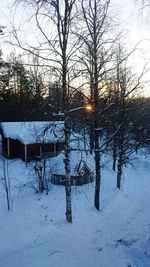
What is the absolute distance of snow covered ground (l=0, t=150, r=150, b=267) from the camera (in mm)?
9070

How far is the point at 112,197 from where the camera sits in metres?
17.3

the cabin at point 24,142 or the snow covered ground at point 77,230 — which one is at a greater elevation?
the cabin at point 24,142

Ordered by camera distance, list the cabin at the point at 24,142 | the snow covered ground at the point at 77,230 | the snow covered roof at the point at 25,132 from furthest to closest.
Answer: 1. the cabin at the point at 24,142
2. the snow covered roof at the point at 25,132
3. the snow covered ground at the point at 77,230

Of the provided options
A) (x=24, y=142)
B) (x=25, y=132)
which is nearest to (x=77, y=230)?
(x=24, y=142)

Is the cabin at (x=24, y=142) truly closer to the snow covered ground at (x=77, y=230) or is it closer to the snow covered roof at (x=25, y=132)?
the snow covered roof at (x=25, y=132)

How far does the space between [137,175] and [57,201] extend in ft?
38.6

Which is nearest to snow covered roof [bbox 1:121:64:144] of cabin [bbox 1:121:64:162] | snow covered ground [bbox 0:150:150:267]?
cabin [bbox 1:121:64:162]

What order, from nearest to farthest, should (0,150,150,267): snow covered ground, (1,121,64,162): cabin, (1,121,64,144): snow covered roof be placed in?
(0,150,150,267): snow covered ground
(1,121,64,144): snow covered roof
(1,121,64,162): cabin

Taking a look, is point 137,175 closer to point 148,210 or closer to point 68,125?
point 148,210

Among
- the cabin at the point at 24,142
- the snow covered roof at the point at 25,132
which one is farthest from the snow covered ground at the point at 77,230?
the cabin at the point at 24,142

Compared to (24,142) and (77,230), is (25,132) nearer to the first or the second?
(24,142)

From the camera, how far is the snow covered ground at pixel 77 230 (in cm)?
907

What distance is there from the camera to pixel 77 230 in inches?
464

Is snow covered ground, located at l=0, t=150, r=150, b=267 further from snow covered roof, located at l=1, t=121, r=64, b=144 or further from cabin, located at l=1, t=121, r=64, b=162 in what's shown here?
cabin, located at l=1, t=121, r=64, b=162
